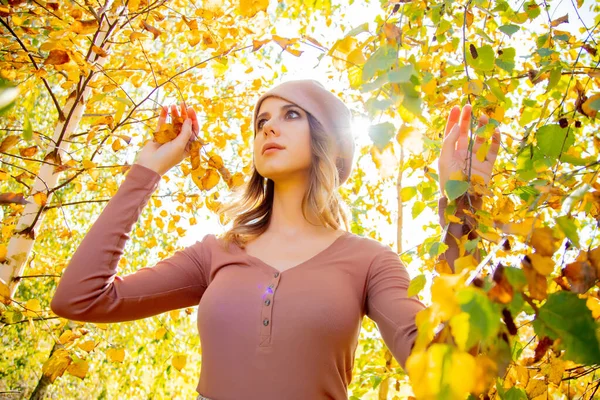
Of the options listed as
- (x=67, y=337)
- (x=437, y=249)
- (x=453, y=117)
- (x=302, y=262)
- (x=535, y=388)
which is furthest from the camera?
(x=67, y=337)

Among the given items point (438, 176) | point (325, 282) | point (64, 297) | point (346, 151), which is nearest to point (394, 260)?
point (325, 282)

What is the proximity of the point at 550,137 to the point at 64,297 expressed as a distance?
47.0 inches

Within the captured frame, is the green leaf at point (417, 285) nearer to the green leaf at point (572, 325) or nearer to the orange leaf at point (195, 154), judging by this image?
the green leaf at point (572, 325)

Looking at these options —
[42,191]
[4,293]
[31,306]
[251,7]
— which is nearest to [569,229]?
[251,7]

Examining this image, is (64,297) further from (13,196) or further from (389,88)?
(389,88)

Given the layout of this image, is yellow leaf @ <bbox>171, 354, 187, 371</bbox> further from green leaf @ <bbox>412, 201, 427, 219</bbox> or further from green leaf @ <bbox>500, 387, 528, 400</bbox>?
green leaf @ <bbox>500, 387, 528, 400</bbox>

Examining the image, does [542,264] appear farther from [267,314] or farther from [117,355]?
[117,355]

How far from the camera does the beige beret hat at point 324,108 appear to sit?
5.32ft

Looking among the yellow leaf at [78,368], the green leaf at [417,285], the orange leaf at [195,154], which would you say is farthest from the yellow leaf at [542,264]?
the yellow leaf at [78,368]

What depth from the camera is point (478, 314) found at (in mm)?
389

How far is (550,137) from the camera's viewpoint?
89cm

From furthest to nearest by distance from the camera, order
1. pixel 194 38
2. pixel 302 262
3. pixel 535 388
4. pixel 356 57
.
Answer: pixel 194 38
pixel 302 262
pixel 535 388
pixel 356 57

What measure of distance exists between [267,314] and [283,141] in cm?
57

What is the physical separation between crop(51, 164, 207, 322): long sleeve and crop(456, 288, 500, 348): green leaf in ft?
3.50
